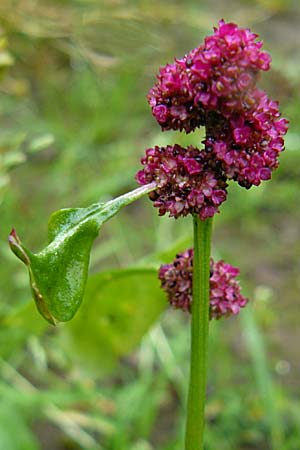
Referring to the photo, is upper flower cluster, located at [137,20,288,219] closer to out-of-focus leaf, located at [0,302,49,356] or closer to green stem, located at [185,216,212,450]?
green stem, located at [185,216,212,450]

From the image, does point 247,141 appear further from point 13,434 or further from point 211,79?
point 13,434

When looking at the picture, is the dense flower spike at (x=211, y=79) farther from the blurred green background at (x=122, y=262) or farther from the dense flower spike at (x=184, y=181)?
the blurred green background at (x=122, y=262)

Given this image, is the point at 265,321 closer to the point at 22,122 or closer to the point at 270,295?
the point at 270,295

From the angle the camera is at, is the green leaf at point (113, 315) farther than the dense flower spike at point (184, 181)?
Yes

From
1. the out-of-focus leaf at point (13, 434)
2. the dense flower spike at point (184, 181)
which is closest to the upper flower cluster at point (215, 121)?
the dense flower spike at point (184, 181)

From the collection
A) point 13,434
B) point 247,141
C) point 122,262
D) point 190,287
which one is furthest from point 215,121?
point 122,262

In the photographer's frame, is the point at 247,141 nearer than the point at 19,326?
Yes
